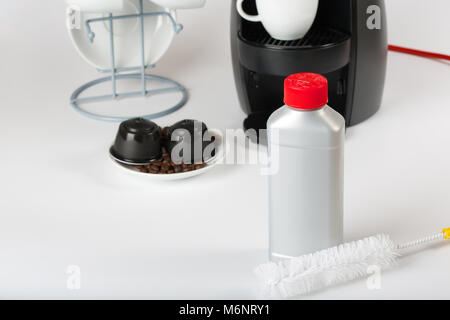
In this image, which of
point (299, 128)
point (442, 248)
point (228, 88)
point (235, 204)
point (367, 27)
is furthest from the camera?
point (228, 88)

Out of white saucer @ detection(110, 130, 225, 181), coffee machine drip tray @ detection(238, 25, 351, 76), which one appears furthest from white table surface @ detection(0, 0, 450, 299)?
coffee machine drip tray @ detection(238, 25, 351, 76)

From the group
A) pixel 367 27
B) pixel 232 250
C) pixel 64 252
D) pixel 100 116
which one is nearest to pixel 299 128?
pixel 232 250

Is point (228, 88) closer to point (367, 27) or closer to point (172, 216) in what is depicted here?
point (367, 27)

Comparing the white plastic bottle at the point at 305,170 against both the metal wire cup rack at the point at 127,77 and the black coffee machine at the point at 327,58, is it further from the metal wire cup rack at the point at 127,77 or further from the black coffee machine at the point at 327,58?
the metal wire cup rack at the point at 127,77

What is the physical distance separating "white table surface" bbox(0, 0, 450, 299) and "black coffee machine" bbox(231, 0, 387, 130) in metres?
0.05

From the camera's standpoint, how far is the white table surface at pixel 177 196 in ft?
2.83

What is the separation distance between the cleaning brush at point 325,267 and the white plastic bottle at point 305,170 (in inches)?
0.8

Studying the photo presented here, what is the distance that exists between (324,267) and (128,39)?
683mm

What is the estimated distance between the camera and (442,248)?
90cm

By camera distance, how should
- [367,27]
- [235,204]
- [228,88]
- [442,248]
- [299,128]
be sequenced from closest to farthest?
[299,128] → [442,248] → [235,204] → [367,27] → [228,88]

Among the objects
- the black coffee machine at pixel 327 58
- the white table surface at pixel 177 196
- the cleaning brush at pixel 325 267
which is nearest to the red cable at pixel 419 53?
the white table surface at pixel 177 196

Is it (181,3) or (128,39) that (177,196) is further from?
(128,39)

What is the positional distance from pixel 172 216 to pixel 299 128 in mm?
267

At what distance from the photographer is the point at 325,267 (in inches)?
32.4
